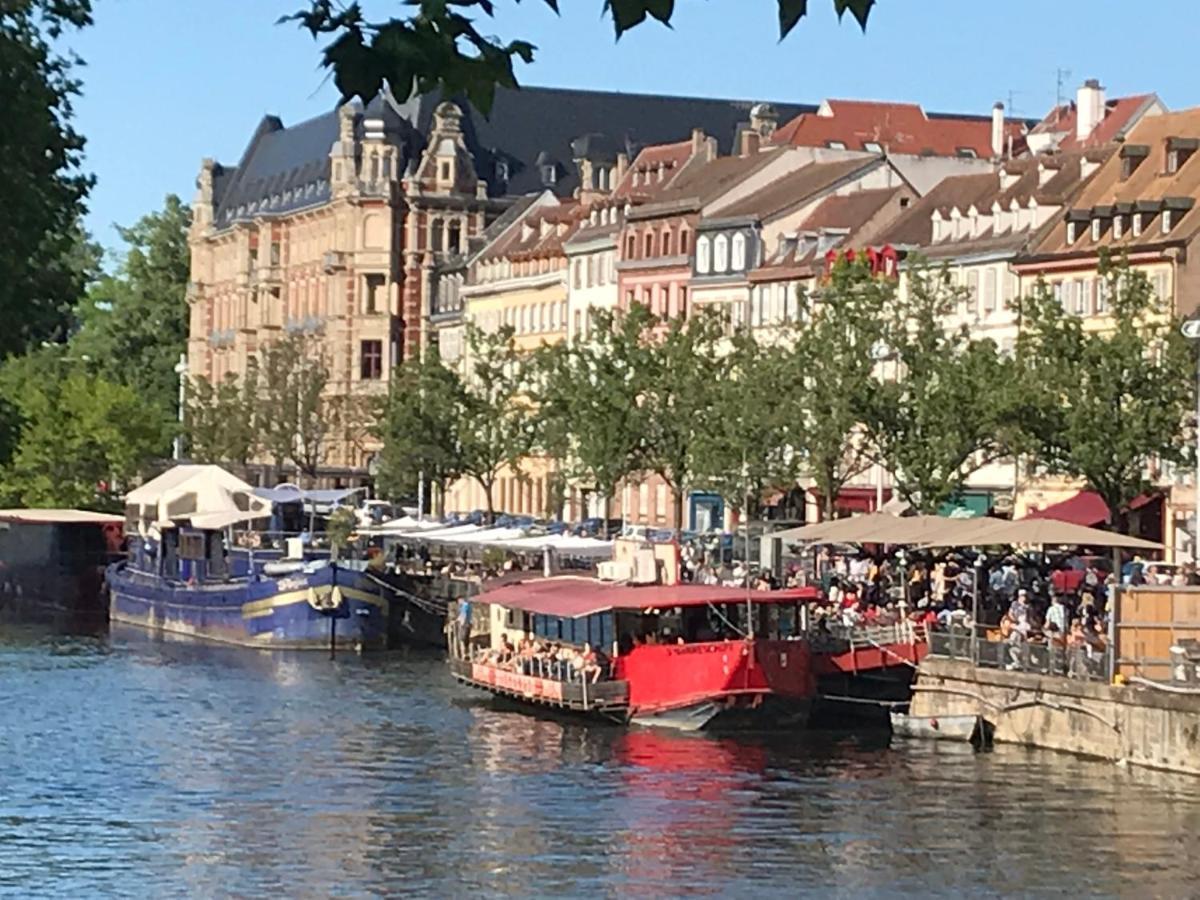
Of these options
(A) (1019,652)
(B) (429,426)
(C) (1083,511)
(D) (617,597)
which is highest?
(B) (429,426)

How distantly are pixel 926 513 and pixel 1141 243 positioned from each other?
1586 cm

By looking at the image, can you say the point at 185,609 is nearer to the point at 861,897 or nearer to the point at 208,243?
the point at 861,897

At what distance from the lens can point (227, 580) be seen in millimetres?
89938

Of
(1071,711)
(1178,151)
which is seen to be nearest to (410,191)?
(1178,151)

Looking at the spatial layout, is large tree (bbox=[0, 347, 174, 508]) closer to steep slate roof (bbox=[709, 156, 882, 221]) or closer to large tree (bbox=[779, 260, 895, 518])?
steep slate roof (bbox=[709, 156, 882, 221])

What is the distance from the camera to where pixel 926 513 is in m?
71.2

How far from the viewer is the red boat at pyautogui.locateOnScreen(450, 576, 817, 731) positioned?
53719mm

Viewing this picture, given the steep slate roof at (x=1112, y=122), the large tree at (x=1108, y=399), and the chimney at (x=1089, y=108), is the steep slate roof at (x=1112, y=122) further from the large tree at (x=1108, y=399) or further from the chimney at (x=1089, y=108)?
the large tree at (x=1108, y=399)

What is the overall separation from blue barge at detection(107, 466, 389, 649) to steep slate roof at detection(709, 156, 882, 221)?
2109 cm

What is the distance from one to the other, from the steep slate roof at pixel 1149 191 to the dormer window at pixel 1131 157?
67 mm

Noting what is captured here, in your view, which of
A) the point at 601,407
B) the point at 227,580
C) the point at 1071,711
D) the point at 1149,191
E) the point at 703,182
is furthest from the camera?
the point at 703,182

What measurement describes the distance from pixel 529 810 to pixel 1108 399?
25.7 m

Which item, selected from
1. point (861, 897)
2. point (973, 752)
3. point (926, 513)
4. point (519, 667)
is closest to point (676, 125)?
point (926, 513)

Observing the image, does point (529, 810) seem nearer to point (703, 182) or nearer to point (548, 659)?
point (548, 659)
